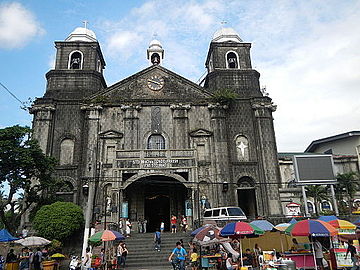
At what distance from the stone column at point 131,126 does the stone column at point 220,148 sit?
588cm

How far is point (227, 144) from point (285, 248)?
9.20m

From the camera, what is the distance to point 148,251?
16.2 metres

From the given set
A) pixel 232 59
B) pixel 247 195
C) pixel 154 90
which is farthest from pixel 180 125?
pixel 232 59

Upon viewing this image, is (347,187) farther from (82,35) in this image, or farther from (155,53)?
(82,35)

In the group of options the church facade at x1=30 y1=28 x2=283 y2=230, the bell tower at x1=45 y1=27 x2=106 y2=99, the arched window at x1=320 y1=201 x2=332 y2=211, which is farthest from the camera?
the arched window at x1=320 y1=201 x2=332 y2=211

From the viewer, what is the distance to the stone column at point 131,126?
23.9 meters

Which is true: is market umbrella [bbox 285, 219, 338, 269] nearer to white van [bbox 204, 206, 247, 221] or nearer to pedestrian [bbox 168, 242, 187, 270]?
pedestrian [bbox 168, 242, 187, 270]

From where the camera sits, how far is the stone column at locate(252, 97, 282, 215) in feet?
75.4

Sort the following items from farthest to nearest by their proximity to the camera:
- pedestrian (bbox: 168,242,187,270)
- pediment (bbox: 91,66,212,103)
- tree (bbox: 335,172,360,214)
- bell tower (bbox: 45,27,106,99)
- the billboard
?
tree (bbox: 335,172,360,214) < bell tower (bbox: 45,27,106,99) < pediment (bbox: 91,66,212,103) < the billboard < pedestrian (bbox: 168,242,187,270)

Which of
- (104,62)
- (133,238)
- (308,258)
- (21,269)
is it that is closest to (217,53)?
(104,62)

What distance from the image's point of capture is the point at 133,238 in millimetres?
17891

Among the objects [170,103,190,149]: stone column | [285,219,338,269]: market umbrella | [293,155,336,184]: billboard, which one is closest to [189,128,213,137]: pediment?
[170,103,190,149]: stone column

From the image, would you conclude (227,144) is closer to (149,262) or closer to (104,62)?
(149,262)

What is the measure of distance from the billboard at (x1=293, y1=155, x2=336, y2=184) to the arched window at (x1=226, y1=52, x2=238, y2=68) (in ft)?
35.6
